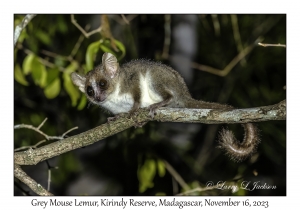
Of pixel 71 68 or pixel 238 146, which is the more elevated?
pixel 71 68

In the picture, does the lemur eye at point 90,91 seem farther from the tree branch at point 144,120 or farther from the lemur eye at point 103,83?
the tree branch at point 144,120

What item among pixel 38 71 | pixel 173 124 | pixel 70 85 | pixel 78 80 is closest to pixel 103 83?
pixel 78 80

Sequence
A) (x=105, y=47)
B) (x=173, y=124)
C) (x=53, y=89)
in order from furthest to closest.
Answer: (x=173, y=124) → (x=53, y=89) → (x=105, y=47)

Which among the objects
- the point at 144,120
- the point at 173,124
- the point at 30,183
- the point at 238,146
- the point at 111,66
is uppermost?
the point at 111,66

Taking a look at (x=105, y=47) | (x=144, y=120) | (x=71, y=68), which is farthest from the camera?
(x=71, y=68)

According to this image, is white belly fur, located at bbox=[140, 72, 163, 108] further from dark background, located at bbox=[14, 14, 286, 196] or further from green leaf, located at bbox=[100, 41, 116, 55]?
dark background, located at bbox=[14, 14, 286, 196]

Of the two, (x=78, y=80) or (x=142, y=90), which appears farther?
(x=78, y=80)

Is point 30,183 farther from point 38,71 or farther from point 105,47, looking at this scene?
point 105,47
